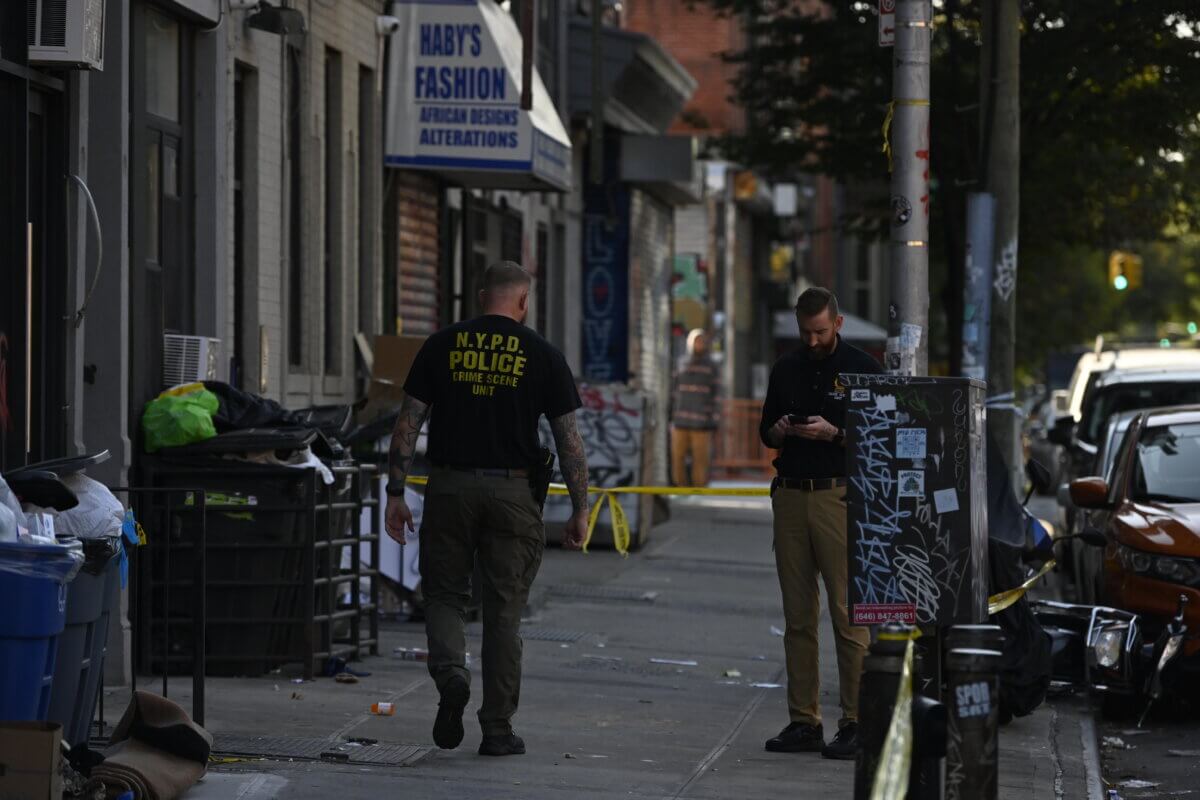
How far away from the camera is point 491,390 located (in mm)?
8516

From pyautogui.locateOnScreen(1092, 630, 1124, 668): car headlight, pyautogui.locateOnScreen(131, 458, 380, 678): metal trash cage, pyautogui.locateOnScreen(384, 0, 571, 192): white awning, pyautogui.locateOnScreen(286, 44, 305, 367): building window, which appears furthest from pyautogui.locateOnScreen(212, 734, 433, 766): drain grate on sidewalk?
pyautogui.locateOnScreen(384, 0, 571, 192): white awning

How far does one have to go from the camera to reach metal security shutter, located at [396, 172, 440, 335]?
17703mm

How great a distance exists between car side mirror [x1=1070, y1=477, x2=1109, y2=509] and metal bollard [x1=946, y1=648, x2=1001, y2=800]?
6.16m

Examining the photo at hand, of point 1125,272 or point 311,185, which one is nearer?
point 311,185

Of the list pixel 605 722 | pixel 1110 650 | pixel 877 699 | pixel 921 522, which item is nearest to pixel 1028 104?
pixel 1110 650

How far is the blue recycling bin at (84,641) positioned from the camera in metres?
6.88

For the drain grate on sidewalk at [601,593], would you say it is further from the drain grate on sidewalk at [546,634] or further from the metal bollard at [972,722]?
the metal bollard at [972,722]

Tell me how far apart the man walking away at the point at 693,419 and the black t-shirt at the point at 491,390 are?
721 inches

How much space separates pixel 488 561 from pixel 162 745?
65.2 inches

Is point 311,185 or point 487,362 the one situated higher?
point 311,185

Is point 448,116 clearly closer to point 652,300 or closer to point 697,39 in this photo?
point 652,300

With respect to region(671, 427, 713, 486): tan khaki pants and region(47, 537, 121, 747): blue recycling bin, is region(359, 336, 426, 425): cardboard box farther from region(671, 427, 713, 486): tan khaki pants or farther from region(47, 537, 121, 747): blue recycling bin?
region(671, 427, 713, 486): tan khaki pants

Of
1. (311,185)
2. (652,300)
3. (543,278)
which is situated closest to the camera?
(311,185)

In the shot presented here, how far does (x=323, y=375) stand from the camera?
15.4 m
